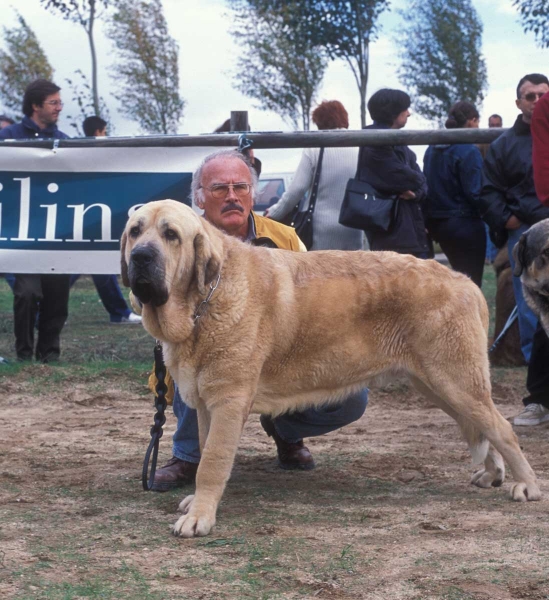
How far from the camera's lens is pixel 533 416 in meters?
5.91

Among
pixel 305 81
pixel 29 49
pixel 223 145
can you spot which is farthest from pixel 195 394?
pixel 305 81

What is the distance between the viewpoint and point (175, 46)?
1255 inches

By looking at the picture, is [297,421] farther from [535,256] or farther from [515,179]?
[515,179]

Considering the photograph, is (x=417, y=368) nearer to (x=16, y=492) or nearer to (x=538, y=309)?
(x=538, y=309)

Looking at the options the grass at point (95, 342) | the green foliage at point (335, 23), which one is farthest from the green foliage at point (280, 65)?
the grass at point (95, 342)

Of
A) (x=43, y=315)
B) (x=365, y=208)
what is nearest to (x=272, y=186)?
(x=43, y=315)

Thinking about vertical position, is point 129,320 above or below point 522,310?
below

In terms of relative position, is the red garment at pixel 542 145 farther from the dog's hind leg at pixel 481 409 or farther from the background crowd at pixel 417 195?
the dog's hind leg at pixel 481 409

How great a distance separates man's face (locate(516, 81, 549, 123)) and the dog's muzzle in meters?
3.85

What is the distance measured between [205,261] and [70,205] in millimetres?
3480

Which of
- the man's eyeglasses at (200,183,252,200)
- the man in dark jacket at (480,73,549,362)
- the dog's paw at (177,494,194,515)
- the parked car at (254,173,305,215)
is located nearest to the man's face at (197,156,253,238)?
the man's eyeglasses at (200,183,252,200)

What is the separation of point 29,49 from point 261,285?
1111 inches

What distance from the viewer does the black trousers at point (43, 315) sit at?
753 cm

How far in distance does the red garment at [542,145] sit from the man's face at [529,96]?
868 mm
